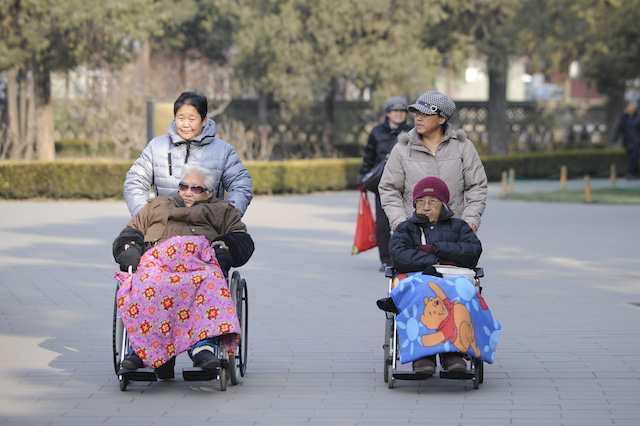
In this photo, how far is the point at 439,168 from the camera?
629 cm

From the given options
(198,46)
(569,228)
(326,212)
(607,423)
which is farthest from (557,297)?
(198,46)

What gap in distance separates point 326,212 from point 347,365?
11.3 metres

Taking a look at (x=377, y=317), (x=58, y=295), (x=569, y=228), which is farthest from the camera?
(x=569, y=228)

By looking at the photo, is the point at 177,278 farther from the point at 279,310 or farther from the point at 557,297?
the point at 557,297

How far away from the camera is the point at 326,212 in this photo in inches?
683

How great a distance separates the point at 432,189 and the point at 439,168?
62 cm

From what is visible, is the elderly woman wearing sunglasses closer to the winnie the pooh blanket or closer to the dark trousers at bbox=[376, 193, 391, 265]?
the winnie the pooh blanket

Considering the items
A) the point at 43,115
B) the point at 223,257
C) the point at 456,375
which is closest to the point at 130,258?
the point at 223,257

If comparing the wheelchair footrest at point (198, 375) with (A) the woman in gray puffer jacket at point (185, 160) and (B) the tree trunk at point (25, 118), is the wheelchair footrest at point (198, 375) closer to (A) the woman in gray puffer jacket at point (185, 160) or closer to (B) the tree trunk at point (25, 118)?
(A) the woman in gray puffer jacket at point (185, 160)

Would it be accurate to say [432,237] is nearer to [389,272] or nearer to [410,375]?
[389,272]

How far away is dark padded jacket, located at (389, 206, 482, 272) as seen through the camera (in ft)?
18.1

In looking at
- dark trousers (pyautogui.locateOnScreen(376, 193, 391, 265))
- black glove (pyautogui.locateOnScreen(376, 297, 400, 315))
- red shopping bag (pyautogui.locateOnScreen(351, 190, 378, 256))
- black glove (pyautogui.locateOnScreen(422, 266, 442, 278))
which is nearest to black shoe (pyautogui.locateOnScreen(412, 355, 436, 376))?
black glove (pyautogui.locateOnScreen(376, 297, 400, 315))

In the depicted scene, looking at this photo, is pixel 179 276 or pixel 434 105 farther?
pixel 434 105

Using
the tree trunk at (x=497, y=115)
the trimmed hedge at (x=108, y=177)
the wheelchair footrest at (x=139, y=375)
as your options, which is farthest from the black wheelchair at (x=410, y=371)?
the tree trunk at (x=497, y=115)
